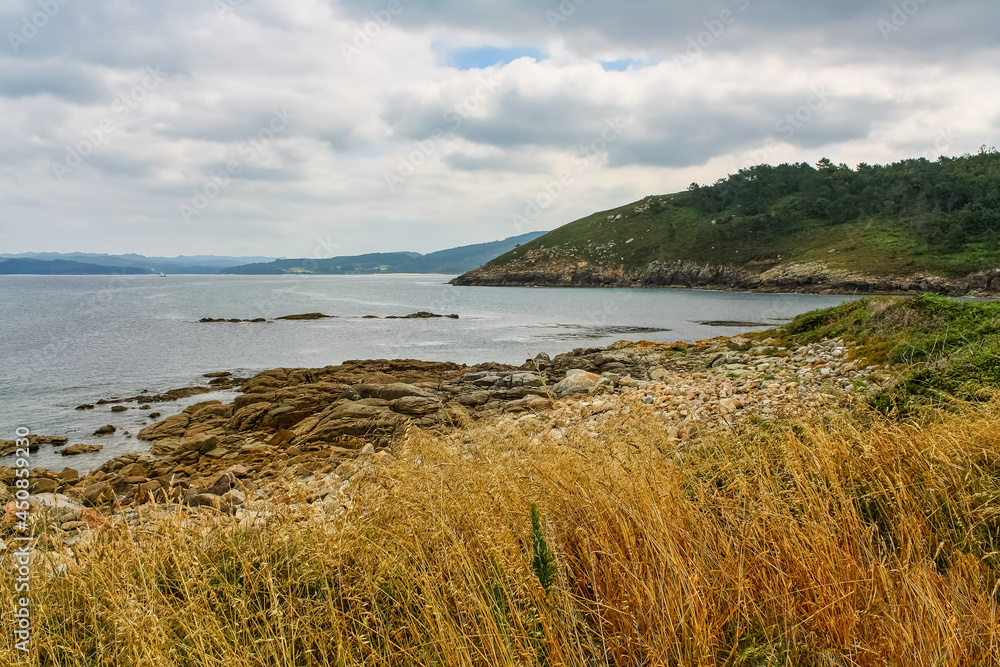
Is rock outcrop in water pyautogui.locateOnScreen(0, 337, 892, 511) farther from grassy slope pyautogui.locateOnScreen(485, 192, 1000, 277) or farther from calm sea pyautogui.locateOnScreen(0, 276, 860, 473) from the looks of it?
grassy slope pyautogui.locateOnScreen(485, 192, 1000, 277)

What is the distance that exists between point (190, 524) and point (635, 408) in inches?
158

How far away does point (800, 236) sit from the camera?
4045 inches

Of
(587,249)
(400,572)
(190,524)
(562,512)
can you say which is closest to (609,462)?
(562,512)

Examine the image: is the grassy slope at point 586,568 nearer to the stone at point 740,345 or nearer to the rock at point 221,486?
the rock at point 221,486

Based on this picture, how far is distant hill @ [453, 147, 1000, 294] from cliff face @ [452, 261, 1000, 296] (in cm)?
22

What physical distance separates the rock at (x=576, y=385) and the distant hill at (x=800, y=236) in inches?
3042

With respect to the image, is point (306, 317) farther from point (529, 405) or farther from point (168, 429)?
point (529, 405)

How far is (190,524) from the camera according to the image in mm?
4656

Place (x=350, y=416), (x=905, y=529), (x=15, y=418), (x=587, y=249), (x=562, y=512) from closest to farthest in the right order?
(x=905, y=529) → (x=562, y=512) → (x=350, y=416) → (x=15, y=418) → (x=587, y=249)

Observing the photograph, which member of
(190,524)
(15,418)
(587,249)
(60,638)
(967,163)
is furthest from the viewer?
(587,249)

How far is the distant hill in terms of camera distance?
79.8 m

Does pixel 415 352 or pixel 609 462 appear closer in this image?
pixel 609 462

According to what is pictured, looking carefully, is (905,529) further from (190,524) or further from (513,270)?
(513,270)

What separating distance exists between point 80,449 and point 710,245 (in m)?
113
